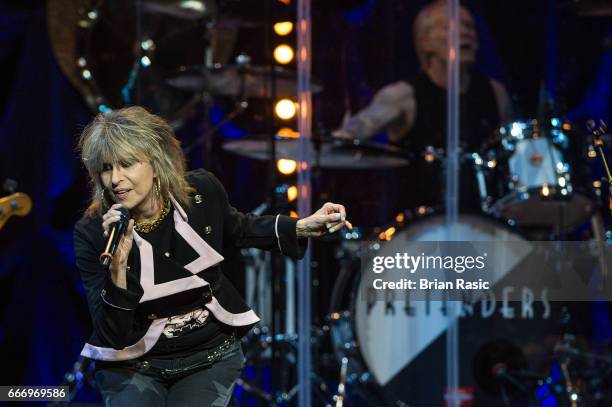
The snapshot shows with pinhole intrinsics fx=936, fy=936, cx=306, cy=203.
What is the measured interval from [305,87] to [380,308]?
1175 millimetres

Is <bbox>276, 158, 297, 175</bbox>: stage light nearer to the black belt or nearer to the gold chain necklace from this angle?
the gold chain necklace

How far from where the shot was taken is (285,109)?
4906 mm

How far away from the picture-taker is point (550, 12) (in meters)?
5.20

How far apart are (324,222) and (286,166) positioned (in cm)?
221

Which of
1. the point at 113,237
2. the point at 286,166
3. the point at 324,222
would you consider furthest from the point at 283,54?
the point at 113,237

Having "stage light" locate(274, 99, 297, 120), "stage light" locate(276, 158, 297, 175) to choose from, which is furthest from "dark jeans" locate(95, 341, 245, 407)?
"stage light" locate(276, 158, 297, 175)

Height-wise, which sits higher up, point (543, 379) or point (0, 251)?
point (0, 251)

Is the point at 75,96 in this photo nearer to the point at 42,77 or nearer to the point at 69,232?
the point at 42,77

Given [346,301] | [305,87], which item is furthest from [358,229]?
[305,87]

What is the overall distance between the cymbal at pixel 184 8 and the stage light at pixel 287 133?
37.5 inches

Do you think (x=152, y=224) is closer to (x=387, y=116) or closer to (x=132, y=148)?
(x=132, y=148)

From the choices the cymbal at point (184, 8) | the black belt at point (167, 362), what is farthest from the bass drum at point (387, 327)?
the black belt at point (167, 362)

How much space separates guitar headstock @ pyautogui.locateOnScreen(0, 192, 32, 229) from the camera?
432 centimetres

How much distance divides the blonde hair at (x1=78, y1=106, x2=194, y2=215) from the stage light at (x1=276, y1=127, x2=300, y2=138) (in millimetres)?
1679
